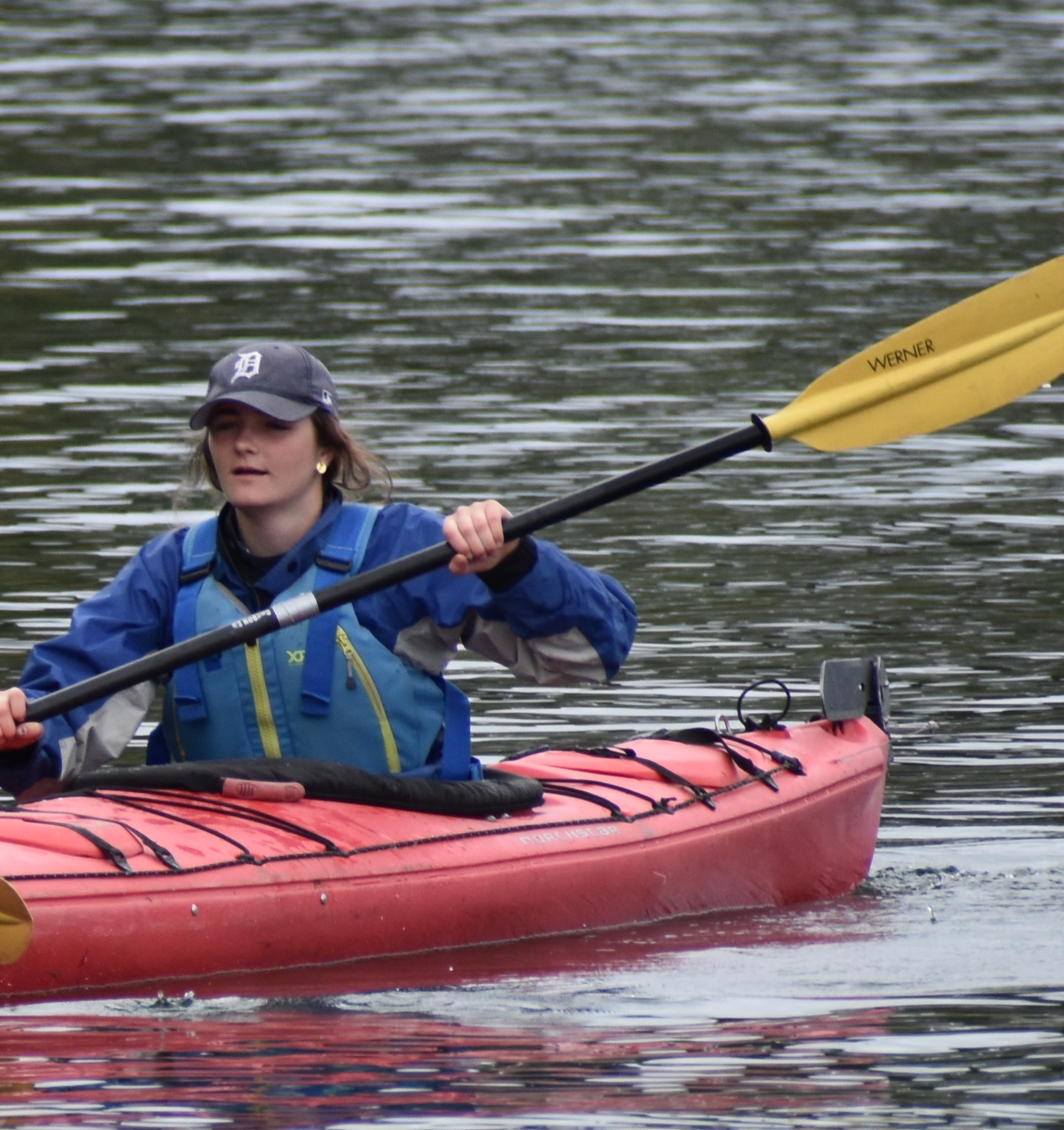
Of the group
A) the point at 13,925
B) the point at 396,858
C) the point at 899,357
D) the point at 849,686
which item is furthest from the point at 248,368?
the point at 849,686

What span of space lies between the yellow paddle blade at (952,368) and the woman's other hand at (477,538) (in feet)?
3.69

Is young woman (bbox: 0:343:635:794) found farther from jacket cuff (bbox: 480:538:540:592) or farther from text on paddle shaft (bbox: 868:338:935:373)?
text on paddle shaft (bbox: 868:338:935:373)

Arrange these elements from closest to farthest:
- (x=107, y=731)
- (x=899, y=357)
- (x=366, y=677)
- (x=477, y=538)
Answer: (x=477, y=538), (x=366, y=677), (x=107, y=731), (x=899, y=357)

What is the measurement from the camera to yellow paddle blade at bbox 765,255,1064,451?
6.29m

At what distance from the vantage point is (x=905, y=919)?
6012 mm

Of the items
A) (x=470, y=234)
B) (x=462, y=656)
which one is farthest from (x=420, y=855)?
(x=470, y=234)

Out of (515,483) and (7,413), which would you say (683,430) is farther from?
(7,413)

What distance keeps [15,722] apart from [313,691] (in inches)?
24.1

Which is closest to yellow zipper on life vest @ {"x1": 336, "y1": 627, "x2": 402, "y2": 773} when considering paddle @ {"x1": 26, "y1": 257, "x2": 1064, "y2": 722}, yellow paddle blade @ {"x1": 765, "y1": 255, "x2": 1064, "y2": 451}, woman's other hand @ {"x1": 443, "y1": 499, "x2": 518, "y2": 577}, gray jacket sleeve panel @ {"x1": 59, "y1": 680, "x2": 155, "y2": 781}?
woman's other hand @ {"x1": 443, "y1": 499, "x2": 518, "y2": 577}

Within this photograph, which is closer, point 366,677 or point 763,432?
point 366,677

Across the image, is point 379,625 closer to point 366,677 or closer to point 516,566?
point 366,677

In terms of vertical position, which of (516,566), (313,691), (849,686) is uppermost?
(516,566)

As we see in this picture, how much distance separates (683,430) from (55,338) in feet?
12.9

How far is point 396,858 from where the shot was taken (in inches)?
214
